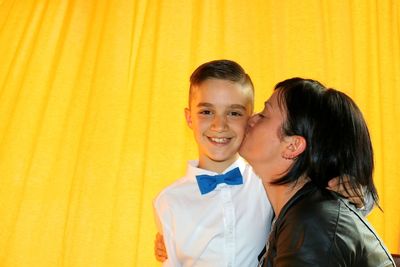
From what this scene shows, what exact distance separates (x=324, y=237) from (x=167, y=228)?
71 cm

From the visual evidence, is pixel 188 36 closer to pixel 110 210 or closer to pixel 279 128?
pixel 110 210

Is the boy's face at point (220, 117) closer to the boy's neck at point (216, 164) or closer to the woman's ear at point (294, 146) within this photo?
the boy's neck at point (216, 164)

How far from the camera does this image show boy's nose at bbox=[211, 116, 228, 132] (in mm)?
1503

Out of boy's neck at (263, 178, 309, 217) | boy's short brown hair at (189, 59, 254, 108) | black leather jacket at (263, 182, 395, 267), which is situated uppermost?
boy's short brown hair at (189, 59, 254, 108)

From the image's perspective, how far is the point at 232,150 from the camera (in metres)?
1.54

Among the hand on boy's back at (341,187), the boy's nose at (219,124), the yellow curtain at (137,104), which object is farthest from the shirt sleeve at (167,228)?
the yellow curtain at (137,104)

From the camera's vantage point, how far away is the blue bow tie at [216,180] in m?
1.55

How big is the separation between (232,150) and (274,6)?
1.15 meters

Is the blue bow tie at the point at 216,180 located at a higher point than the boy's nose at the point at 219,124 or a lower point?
→ lower

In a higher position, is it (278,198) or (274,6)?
(274,6)

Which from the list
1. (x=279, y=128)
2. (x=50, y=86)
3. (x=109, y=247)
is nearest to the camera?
(x=279, y=128)

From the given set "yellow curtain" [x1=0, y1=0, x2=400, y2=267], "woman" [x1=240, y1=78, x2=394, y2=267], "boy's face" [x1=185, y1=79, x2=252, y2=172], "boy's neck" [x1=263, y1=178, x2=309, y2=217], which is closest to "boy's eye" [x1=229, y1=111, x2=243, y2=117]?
"boy's face" [x1=185, y1=79, x2=252, y2=172]

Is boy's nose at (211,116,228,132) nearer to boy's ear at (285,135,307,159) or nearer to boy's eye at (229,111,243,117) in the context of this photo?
boy's eye at (229,111,243,117)

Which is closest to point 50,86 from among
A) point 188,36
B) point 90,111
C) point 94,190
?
point 90,111
